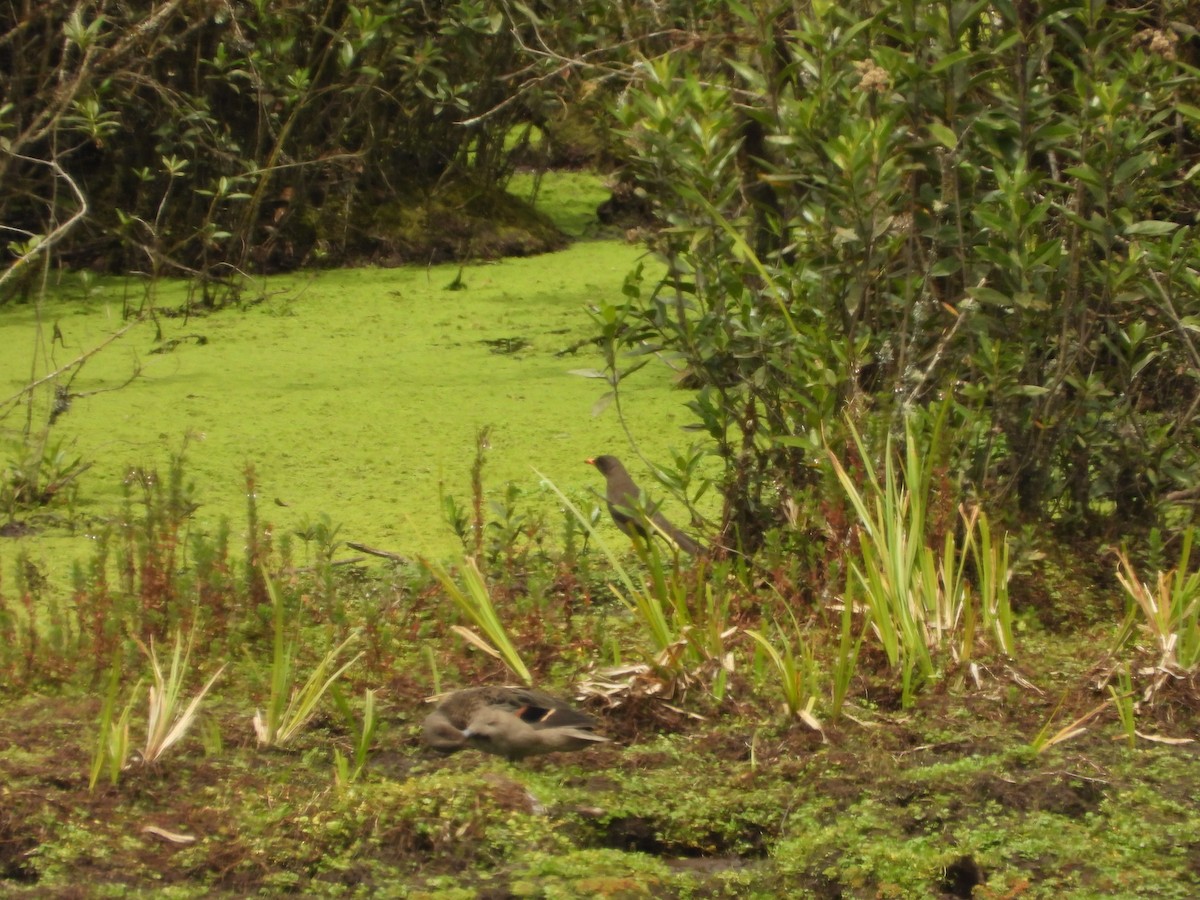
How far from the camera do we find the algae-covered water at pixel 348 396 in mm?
4719


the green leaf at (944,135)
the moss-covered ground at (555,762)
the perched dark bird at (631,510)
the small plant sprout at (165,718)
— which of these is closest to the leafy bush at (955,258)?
the green leaf at (944,135)

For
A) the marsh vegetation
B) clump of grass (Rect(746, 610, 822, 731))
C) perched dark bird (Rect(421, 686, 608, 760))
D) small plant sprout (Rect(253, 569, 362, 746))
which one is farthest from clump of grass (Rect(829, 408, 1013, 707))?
small plant sprout (Rect(253, 569, 362, 746))

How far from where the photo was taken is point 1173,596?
3.16m

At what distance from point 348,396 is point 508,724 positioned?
3053mm

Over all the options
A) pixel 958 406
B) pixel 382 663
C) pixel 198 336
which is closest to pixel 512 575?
pixel 382 663

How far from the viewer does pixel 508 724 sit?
9.37 ft

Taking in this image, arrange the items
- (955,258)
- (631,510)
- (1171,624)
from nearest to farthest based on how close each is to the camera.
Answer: (1171,624), (955,258), (631,510)

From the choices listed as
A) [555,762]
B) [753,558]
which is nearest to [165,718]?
[555,762]

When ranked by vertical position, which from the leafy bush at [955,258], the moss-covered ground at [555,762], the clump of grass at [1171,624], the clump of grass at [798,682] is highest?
the leafy bush at [955,258]

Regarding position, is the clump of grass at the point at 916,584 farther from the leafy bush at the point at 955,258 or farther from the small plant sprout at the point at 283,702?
the small plant sprout at the point at 283,702

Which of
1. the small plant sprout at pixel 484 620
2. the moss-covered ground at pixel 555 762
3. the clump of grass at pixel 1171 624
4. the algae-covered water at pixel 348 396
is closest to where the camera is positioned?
the moss-covered ground at pixel 555 762

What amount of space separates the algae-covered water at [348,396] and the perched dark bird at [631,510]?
0.20 m

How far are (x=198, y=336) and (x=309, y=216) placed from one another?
1.45 m

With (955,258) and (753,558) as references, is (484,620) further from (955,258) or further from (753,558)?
(955,258)
